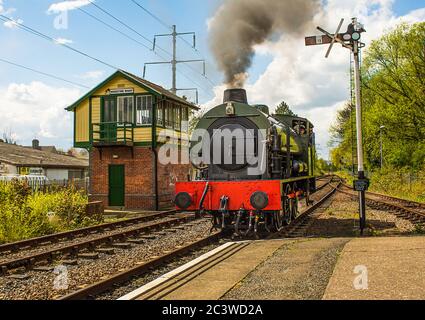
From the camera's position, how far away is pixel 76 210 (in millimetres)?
14711

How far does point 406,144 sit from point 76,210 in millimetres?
26295

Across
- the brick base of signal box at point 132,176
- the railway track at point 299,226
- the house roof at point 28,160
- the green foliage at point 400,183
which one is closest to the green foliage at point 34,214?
the brick base of signal box at point 132,176

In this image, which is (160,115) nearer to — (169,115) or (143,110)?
(143,110)

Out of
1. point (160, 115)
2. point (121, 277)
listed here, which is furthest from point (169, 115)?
point (121, 277)

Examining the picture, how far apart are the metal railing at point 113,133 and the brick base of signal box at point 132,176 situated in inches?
19.9

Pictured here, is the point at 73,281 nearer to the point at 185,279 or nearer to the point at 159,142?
the point at 185,279

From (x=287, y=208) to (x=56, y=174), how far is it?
28.2m

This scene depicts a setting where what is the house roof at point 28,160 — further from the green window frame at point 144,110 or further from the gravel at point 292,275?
the gravel at point 292,275

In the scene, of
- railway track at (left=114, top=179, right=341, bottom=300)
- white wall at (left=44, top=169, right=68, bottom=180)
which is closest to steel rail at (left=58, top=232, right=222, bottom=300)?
railway track at (left=114, top=179, right=341, bottom=300)

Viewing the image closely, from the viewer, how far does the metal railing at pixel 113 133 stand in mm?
19969

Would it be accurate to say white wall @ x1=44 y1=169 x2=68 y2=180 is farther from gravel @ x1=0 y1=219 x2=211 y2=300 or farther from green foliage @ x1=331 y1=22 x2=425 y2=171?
gravel @ x1=0 y1=219 x2=211 y2=300

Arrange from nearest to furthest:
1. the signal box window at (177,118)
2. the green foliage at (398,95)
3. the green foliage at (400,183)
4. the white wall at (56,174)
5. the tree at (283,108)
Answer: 1. the signal box window at (177,118)
2. the green foliage at (400,183)
3. the green foliage at (398,95)
4. the white wall at (56,174)
5. the tree at (283,108)

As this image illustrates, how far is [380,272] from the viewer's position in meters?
6.03

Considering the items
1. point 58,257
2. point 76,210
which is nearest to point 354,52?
point 58,257
